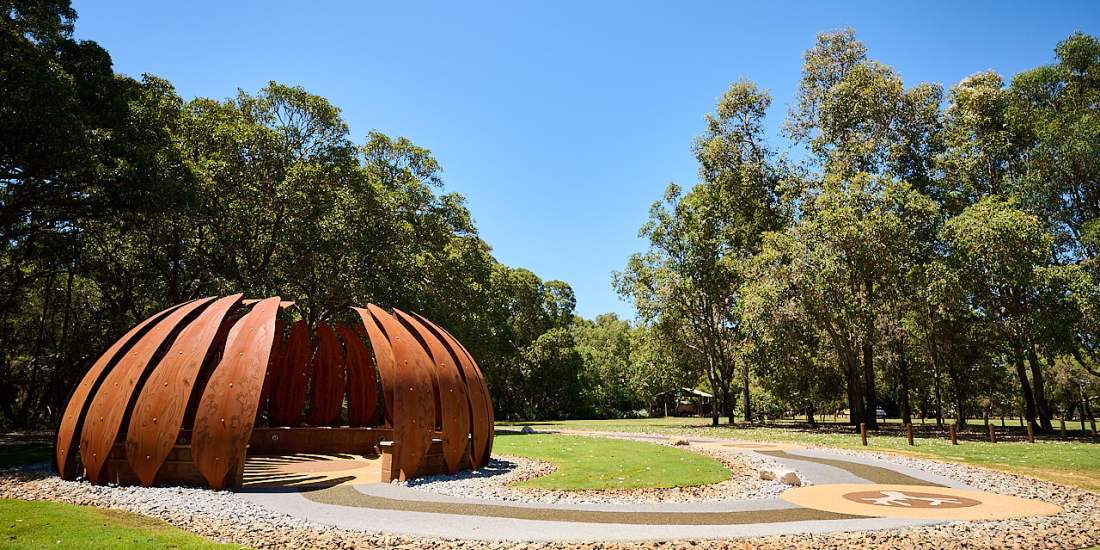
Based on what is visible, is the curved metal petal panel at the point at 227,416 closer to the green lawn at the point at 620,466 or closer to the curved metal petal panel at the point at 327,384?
the green lawn at the point at 620,466

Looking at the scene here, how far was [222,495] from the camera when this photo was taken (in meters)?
11.2

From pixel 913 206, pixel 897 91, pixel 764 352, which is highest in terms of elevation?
pixel 897 91

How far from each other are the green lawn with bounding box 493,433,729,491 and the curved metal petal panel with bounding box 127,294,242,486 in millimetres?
7129

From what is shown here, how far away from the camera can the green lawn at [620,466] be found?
1314 cm

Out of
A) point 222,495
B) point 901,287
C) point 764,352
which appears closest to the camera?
point 222,495

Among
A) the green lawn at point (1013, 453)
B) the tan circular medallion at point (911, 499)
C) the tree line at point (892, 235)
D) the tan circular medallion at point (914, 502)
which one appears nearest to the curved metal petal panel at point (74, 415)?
the tan circular medallion at point (914, 502)

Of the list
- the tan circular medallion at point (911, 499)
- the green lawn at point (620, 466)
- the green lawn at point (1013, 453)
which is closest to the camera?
the tan circular medallion at point (911, 499)

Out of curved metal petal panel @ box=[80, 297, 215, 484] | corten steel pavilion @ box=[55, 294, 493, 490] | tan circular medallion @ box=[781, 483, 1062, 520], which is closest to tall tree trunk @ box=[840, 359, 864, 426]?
tan circular medallion @ box=[781, 483, 1062, 520]

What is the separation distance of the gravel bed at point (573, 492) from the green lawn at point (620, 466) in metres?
0.42

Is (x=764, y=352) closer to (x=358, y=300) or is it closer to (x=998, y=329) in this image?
(x=998, y=329)

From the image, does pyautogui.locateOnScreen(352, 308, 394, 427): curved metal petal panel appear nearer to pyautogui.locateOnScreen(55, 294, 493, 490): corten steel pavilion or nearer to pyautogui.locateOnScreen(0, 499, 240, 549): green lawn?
pyautogui.locateOnScreen(55, 294, 493, 490): corten steel pavilion

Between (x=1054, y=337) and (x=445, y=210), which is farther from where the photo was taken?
(x=445, y=210)

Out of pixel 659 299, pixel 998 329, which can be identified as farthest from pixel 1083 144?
pixel 659 299

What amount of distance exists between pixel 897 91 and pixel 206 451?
38156mm
